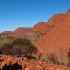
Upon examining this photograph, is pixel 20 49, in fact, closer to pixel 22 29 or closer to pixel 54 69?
pixel 54 69

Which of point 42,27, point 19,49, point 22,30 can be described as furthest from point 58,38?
point 22,30

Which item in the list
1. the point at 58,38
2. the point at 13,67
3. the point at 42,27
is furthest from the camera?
the point at 42,27

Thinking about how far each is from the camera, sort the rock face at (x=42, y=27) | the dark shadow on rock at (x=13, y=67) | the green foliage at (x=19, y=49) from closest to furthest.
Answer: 1. the dark shadow on rock at (x=13, y=67)
2. the green foliage at (x=19, y=49)
3. the rock face at (x=42, y=27)

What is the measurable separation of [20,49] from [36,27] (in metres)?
82.3

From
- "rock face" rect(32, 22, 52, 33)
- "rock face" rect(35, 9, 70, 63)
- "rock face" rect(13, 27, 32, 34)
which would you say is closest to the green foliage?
"rock face" rect(35, 9, 70, 63)

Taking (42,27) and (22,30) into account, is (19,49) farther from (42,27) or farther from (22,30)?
(22,30)

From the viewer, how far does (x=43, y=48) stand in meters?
40.2

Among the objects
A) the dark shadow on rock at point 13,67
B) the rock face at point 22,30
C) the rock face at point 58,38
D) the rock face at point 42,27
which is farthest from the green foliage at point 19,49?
the rock face at point 22,30

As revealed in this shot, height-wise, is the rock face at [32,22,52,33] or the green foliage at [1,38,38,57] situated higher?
the rock face at [32,22,52,33]

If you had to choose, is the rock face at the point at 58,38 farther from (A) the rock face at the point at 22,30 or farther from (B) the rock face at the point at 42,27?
(A) the rock face at the point at 22,30

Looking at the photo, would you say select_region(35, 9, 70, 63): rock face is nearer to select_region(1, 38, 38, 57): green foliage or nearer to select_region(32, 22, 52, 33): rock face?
select_region(1, 38, 38, 57): green foliage

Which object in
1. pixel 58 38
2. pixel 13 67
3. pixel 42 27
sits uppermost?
pixel 42 27

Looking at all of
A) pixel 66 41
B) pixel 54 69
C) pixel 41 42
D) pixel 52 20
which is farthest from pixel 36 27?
pixel 54 69

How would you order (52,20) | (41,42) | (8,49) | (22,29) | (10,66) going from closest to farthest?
(10,66) → (8,49) → (41,42) → (52,20) → (22,29)
